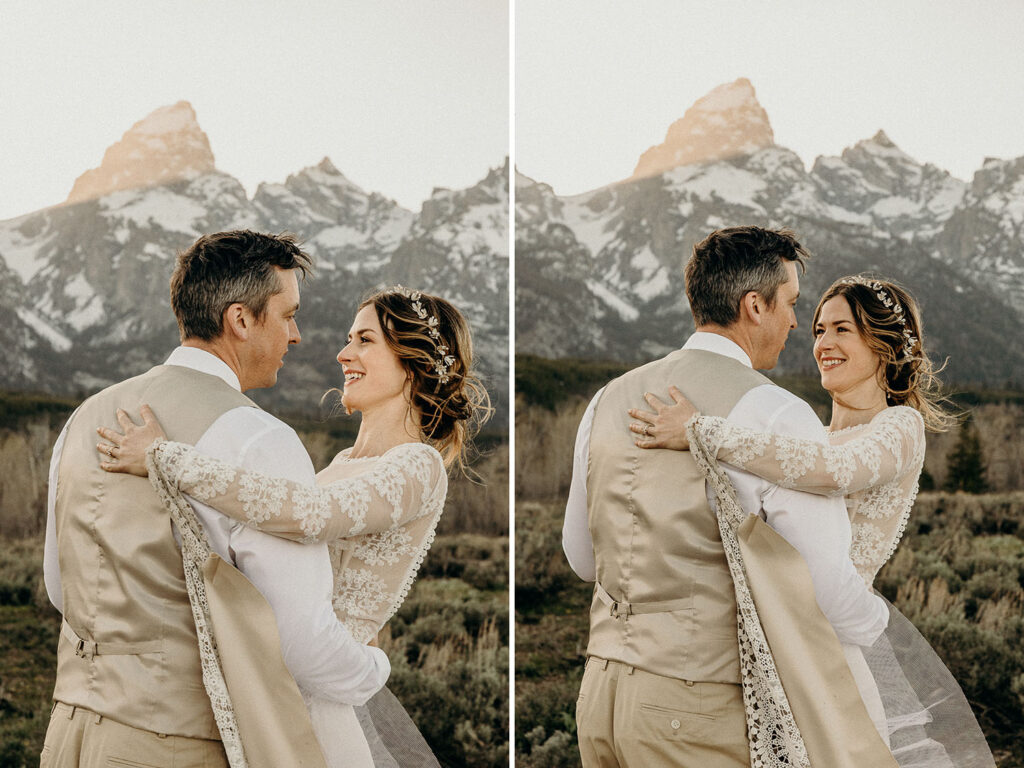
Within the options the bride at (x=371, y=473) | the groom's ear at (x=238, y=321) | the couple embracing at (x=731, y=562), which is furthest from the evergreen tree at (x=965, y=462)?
the groom's ear at (x=238, y=321)

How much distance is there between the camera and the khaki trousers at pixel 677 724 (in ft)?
8.06

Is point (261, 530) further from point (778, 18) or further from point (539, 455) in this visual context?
point (778, 18)

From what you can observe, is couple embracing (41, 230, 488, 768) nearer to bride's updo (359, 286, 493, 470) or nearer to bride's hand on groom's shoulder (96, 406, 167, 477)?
bride's hand on groom's shoulder (96, 406, 167, 477)

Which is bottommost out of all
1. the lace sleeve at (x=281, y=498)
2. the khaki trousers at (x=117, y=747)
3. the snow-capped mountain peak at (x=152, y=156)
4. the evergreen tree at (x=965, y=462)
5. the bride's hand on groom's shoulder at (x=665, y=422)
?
the khaki trousers at (x=117, y=747)

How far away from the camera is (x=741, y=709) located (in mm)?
2473

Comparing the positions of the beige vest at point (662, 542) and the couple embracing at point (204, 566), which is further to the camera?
the beige vest at point (662, 542)

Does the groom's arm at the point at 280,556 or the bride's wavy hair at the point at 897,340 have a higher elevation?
the bride's wavy hair at the point at 897,340

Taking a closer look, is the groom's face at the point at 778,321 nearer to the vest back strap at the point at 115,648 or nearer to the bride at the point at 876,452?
the bride at the point at 876,452

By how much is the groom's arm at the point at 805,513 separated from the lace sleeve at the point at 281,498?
2.86 ft

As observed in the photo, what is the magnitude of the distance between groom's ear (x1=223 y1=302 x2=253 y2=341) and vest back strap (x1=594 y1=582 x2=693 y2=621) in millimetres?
1107

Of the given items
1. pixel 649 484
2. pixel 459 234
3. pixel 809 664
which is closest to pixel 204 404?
pixel 649 484

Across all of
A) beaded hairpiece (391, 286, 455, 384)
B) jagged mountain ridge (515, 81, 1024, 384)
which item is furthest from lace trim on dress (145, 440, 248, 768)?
jagged mountain ridge (515, 81, 1024, 384)

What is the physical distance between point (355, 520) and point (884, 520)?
158cm

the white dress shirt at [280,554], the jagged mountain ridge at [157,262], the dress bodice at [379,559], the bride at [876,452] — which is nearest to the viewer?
the white dress shirt at [280,554]
